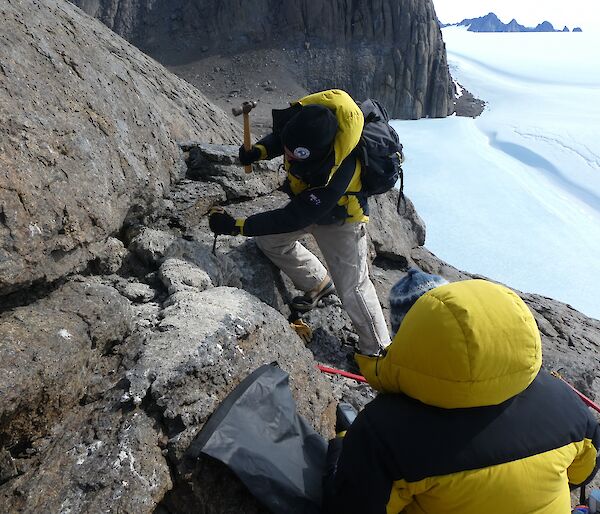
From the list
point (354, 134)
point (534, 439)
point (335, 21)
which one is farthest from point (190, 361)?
point (335, 21)

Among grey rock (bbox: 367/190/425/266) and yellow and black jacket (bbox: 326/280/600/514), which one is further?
grey rock (bbox: 367/190/425/266)

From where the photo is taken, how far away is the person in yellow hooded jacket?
109 inches

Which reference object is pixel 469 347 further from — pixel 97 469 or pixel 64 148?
pixel 64 148

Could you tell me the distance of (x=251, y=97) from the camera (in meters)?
23.9

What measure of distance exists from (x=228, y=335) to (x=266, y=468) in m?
0.63

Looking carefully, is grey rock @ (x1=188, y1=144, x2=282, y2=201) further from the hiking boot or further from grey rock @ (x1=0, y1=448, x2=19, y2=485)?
grey rock @ (x1=0, y1=448, x2=19, y2=485)

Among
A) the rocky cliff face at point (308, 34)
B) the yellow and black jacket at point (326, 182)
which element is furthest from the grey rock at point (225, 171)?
the rocky cliff face at point (308, 34)

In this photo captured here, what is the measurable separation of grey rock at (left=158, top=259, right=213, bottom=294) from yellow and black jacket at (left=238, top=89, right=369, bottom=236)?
1.40ft

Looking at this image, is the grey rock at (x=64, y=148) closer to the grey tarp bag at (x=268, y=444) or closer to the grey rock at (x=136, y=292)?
the grey rock at (x=136, y=292)

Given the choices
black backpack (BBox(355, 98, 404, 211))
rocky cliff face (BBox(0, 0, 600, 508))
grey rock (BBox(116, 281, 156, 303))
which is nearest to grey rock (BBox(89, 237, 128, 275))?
rocky cliff face (BBox(0, 0, 600, 508))

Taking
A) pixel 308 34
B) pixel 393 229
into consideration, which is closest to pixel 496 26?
pixel 308 34

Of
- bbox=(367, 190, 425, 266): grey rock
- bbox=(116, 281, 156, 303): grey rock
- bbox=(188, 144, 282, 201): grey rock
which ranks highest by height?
bbox=(188, 144, 282, 201): grey rock

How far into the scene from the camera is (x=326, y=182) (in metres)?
2.88

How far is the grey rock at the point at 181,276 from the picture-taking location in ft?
8.80
